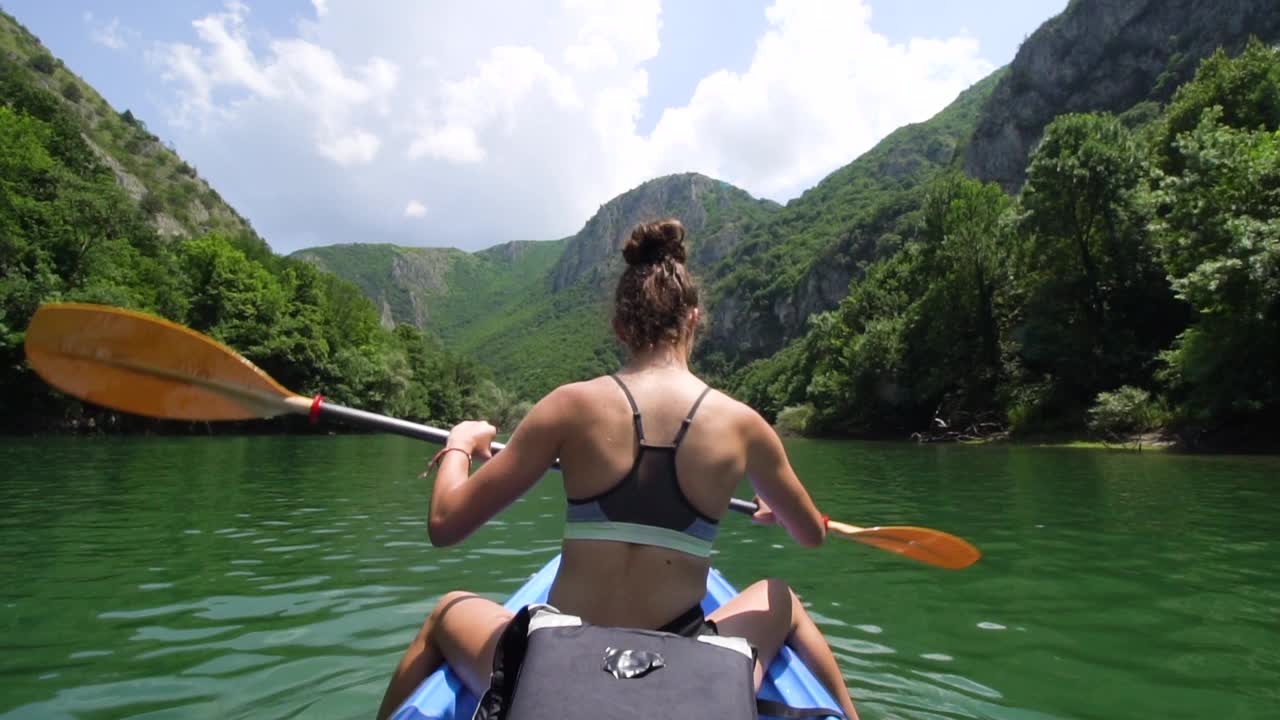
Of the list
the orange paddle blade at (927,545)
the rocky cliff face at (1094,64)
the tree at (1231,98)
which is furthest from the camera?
the rocky cliff face at (1094,64)

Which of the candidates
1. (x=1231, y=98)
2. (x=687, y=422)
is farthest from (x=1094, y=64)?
(x=687, y=422)

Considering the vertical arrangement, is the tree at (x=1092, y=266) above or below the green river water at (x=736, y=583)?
above

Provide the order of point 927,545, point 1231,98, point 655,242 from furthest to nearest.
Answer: point 1231,98 < point 927,545 < point 655,242

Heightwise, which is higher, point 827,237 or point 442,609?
point 827,237

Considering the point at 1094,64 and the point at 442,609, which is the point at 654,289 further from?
the point at 1094,64

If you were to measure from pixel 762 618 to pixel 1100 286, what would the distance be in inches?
1422

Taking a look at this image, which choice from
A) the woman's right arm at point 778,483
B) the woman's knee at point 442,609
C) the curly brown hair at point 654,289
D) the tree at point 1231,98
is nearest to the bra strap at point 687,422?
the woman's right arm at point 778,483

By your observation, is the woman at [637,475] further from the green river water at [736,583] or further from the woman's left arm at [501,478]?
the green river water at [736,583]

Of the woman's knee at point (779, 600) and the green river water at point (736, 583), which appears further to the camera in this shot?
the green river water at point (736, 583)

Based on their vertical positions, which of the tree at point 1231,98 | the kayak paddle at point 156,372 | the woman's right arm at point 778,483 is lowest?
the woman's right arm at point 778,483

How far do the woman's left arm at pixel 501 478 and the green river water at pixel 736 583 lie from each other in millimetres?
1885

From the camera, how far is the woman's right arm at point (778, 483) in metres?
2.30

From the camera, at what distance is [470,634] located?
2447 mm

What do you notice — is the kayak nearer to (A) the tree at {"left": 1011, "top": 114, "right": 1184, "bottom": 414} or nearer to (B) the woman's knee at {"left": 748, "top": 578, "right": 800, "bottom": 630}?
(B) the woman's knee at {"left": 748, "top": 578, "right": 800, "bottom": 630}
